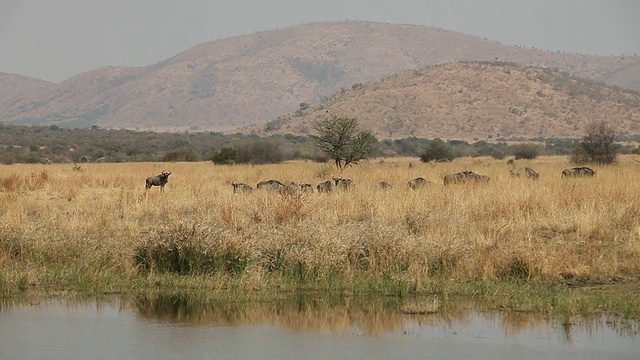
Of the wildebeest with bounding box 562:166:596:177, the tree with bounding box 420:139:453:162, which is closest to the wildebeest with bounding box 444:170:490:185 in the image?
the wildebeest with bounding box 562:166:596:177

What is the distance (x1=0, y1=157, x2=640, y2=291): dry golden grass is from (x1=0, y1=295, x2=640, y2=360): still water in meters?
1.08

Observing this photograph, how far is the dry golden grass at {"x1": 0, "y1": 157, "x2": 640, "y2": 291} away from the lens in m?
13.1

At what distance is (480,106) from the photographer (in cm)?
10762

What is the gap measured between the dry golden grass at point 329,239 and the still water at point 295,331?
1.08 metres

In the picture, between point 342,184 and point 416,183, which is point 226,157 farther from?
point 342,184

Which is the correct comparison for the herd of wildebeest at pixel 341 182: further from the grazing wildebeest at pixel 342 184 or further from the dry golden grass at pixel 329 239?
the dry golden grass at pixel 329 239

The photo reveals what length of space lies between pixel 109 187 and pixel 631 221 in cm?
1632

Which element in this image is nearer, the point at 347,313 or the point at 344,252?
the point at 347,313

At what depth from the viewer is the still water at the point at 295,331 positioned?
31.3ft

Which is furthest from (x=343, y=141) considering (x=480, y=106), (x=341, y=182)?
(x=480, y=106)

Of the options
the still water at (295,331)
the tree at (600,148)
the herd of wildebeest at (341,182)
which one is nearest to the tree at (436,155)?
the tree at (600,148)

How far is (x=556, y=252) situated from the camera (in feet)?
46.5

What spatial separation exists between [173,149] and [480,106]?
157ft

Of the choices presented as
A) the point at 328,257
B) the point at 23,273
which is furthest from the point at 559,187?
the point at 23,273
